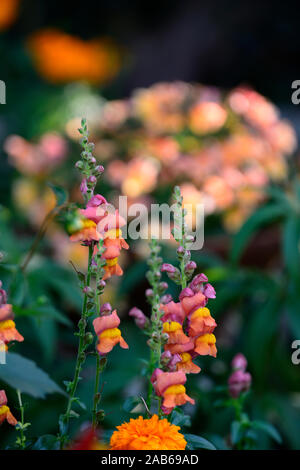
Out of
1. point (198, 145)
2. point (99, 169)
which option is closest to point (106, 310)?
point (99, 169)

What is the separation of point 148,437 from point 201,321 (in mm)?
101

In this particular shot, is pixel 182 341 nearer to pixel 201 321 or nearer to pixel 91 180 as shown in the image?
pixel 201 321

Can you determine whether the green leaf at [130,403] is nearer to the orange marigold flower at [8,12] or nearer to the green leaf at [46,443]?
the green leaf at [46,443]

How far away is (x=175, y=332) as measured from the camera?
1.60 ft

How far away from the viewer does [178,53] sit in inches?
170

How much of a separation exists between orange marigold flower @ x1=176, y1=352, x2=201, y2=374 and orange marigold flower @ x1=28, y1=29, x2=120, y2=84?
3.14 meters

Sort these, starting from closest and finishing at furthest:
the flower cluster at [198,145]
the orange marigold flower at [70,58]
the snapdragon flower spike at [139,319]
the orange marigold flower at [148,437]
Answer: the orange marigold flower at [148,437] < the snapdragon flower spike at [139,319] < the flower cluster at [198,145] < the orange marigold flower at [70,58]

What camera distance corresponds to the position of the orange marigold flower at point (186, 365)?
19.4 inches

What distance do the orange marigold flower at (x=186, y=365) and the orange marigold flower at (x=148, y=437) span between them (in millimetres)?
53

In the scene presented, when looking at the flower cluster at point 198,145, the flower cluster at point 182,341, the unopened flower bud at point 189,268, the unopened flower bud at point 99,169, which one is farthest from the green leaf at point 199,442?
the flower cluster at point 198,145

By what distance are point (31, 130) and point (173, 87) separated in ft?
3.40

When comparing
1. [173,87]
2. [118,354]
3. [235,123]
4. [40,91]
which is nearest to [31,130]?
[40,91]

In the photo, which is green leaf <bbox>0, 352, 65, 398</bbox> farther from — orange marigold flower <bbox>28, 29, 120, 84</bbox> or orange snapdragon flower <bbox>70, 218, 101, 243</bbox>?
orange marigold flower <bbox>28, 29, 120, 84</bbox>

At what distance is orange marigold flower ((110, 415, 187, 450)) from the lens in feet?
1.41
